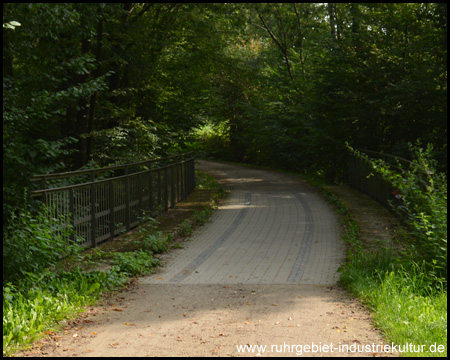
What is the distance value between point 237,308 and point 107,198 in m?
5.76

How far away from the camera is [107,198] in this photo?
11883mm

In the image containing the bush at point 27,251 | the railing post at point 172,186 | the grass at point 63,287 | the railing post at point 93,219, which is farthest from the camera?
the railing post at point 172,186

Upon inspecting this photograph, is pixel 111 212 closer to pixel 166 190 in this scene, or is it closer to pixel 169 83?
pixel 166 190

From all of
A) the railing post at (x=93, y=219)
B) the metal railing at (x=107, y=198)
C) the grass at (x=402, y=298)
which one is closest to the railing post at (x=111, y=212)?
the metal railing at (x=107, y=198)

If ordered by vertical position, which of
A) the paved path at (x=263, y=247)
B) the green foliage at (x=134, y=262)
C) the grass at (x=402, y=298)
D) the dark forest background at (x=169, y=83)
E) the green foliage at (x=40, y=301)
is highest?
the dark forest background at (x=169, y=83)

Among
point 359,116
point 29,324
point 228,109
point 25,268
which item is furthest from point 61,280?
point 228,109

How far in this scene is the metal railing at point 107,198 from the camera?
32.3 feet

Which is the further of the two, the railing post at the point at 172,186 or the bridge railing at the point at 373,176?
the railing post at the point at 172,186

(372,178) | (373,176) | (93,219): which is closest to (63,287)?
(93,219)

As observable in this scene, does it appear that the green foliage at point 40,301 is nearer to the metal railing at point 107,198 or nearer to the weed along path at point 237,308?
the weed along path at point 237,308

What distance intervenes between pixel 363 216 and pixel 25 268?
29.3 ft

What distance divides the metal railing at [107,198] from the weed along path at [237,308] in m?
1.68

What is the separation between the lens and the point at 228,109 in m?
41.8

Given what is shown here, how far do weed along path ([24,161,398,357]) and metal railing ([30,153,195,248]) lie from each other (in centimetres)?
168
